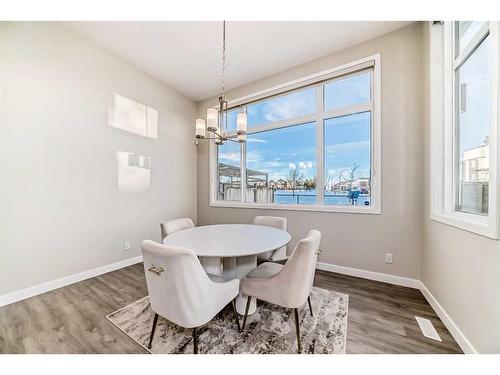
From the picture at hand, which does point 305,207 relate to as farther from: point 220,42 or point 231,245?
point 220,42

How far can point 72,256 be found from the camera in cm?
238

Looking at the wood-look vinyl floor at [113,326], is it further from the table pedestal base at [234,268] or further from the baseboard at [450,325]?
the table pedestal base at [234,268]

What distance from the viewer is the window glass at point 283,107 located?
9.77 feet

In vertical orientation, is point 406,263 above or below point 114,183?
below

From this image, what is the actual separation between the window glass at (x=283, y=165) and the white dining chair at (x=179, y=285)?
217 cm

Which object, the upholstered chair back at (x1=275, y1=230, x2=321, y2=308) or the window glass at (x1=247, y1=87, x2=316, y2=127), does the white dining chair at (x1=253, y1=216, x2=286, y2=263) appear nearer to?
the upholstered chair back at (x1=275, y1=230, x2=321, y2=308)

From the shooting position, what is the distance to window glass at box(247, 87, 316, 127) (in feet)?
9.77

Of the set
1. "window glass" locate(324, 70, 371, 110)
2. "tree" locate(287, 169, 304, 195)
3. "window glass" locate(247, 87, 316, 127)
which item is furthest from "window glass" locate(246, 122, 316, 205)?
"window glass" locate(324, 70, 371, 110)

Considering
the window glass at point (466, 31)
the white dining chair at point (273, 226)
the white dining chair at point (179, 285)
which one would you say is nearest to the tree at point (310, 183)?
the white dining chair at point (273, 226)

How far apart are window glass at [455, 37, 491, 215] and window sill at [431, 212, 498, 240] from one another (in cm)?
7

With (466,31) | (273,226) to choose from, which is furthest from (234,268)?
(466,31)
